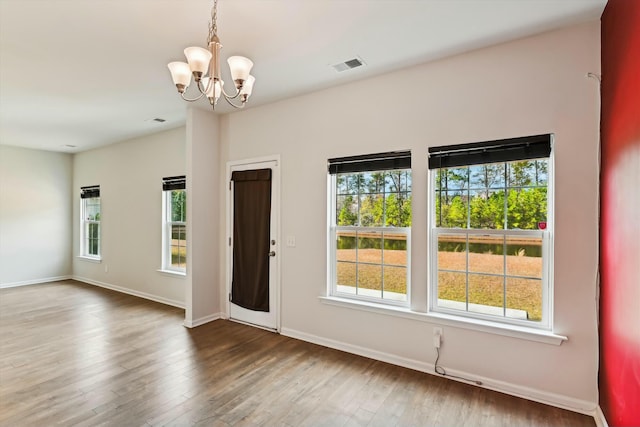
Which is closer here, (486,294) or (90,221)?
(486,294)

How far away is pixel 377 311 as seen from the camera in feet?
10.0

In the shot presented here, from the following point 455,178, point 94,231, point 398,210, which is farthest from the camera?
point 94,231

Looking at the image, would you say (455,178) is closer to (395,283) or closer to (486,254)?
(486,254)

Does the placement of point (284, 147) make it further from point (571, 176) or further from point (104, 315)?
point (104, 315)

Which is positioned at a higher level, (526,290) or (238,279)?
(526,290)

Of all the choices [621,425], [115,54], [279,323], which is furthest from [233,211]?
[621,425]

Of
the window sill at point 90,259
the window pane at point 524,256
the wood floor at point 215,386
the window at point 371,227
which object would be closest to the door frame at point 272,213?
the wood floor at point 215,386

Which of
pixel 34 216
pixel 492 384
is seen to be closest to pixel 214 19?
pixel 492 384

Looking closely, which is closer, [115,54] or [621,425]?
[621,425]

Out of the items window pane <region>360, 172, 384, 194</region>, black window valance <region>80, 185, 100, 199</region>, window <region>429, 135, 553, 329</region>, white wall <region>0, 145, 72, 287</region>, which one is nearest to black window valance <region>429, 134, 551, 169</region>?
window <region>429, 135, 553, 329</region>

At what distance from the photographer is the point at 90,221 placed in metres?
6.73

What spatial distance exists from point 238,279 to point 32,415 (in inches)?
87.3

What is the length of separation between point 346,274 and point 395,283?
55 cm

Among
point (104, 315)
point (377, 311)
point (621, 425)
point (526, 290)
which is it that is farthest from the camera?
point (104, 315)
